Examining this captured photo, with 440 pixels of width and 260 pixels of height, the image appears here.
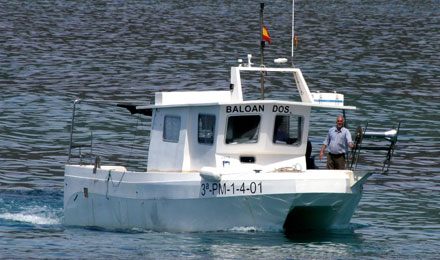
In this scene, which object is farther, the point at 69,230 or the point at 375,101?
the point at 375,101

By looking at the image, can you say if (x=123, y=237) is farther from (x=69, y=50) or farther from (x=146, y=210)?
(x=69, y=50)

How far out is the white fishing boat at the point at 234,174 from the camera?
24344mm

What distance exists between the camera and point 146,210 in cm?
2642

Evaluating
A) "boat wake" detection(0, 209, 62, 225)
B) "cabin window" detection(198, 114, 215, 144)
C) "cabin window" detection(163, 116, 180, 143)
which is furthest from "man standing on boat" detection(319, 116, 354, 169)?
"boat wake" detection(0, 209, 62, 225)

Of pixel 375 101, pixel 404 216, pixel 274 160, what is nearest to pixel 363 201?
pixel 404 216

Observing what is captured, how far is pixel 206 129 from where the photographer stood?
25812mm

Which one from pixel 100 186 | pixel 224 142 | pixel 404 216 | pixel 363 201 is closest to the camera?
pixel 224 142

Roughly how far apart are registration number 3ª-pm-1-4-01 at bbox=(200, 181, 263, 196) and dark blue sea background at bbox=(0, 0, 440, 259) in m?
1.14

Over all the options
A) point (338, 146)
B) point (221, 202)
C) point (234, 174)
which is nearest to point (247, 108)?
point (234, 174)

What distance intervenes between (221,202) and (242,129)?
212cm

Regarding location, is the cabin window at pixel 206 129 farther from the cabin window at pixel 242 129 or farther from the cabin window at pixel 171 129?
the cabin window at pixel 171 129

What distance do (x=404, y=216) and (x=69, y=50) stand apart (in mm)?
43924

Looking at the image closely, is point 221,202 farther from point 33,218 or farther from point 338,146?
point 33,218

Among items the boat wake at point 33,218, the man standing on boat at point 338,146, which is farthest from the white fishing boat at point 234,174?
the boat wake at point 33,218
